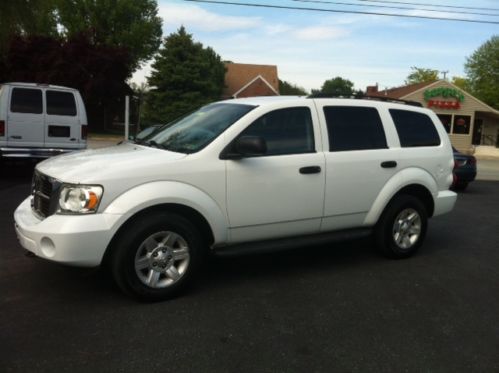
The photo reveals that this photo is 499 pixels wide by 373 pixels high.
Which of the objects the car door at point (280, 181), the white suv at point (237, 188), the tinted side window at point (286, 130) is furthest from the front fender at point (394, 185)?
the tinted side window at point (286, 130)

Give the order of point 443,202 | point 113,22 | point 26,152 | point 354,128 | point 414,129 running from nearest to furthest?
1. point 354,128
2. point 414,129
3. point 443,202
4. point 26,152
5. point 113,22

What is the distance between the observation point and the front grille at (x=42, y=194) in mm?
4055

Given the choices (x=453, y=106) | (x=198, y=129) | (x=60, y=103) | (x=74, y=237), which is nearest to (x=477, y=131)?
(x=453, y=106)

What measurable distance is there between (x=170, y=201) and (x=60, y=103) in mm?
7867

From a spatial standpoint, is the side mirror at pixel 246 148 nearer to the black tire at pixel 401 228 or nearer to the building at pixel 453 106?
the black tire at pixel 401 228

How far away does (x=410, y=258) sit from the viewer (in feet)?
19.2

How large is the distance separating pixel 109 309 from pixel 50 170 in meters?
1.28

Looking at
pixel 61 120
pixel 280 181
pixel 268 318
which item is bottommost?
pixel 268 318

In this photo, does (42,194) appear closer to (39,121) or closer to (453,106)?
(39,121)

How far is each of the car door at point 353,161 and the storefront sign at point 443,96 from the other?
34109 millimetres

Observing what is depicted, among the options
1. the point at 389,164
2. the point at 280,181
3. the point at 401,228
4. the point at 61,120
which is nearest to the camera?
the point at 280,181

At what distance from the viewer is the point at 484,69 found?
57.9 metres

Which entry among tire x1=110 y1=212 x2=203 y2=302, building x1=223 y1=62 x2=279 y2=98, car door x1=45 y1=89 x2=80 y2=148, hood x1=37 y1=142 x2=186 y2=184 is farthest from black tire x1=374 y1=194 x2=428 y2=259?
building x1=223 y1=62 x2=279 y2=98

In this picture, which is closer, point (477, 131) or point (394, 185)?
point (394, 185)
